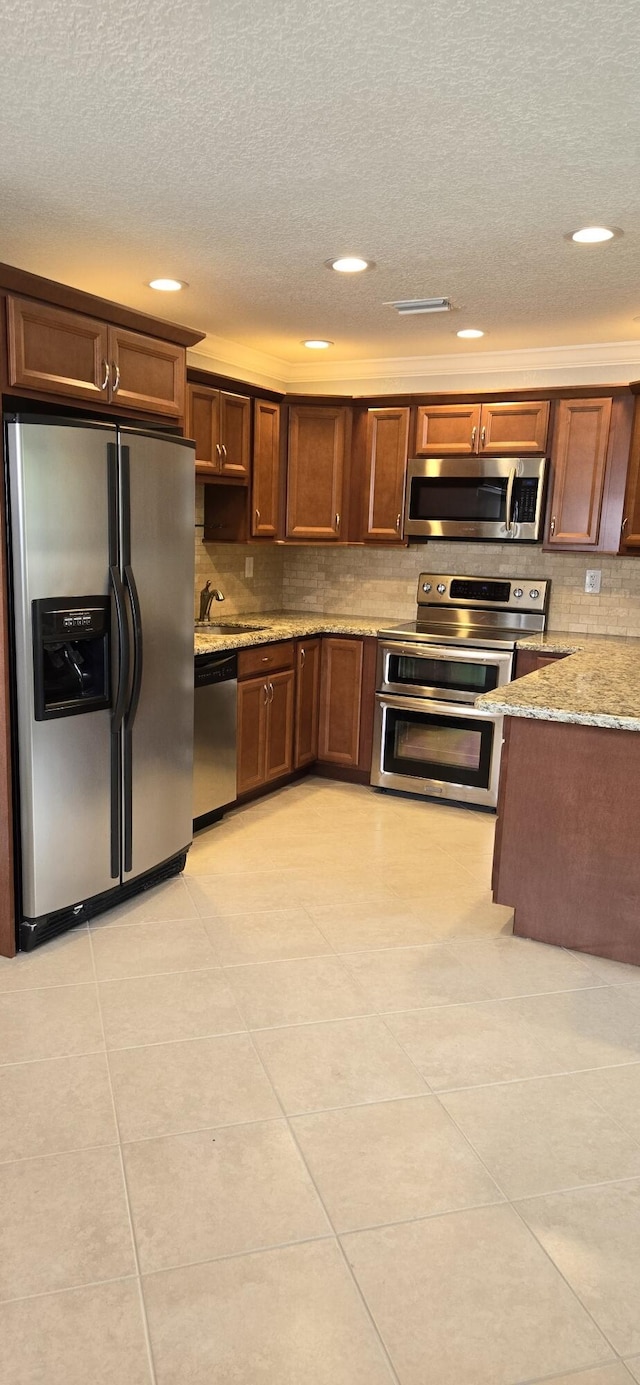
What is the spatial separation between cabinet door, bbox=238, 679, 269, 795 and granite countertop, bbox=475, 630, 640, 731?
1528 mm

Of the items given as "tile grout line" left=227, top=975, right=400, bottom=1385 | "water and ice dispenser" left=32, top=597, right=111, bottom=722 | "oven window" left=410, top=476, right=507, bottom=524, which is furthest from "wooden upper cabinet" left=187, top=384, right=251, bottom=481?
"tile grout line" left=227, top=975, right=400, bottom=1385

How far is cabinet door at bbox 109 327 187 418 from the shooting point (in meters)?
3.11

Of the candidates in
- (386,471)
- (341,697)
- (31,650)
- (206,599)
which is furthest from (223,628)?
(31,650)

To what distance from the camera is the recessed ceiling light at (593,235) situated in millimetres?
2758

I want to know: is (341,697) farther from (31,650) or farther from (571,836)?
(31,650)

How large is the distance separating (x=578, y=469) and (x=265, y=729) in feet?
6.95

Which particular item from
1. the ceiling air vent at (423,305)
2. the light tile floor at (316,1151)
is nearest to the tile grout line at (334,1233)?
the light tile floor at (316,1151)

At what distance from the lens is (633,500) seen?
175 inches

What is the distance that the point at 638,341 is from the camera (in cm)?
444

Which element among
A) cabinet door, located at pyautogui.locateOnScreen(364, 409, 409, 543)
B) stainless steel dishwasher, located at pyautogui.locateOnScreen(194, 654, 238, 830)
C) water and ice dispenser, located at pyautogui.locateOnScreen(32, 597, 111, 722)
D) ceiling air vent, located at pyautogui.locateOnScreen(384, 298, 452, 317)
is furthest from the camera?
cabinet door, located at pyautogui.locateOnScreen(364, 409, 409, 543)

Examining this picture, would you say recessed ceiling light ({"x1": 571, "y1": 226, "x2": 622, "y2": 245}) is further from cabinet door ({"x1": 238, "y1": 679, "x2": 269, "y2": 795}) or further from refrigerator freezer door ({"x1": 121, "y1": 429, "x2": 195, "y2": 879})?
cabinet door ({"x1": 238, "y1": 679, "x2": 269, "y2": 795})

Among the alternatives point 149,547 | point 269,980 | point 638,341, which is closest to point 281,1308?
point 269,980

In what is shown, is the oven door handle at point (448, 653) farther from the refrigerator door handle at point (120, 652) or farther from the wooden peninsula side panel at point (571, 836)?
the refrigerator door handle at point (120, 652)

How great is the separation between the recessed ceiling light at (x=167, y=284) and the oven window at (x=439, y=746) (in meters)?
2.39
